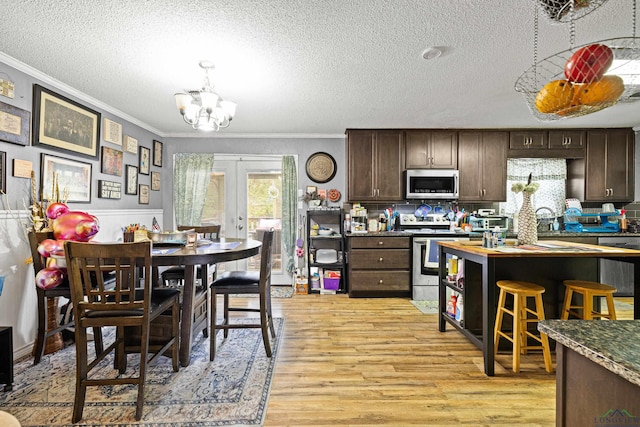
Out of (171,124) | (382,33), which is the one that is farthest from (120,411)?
(171,124)

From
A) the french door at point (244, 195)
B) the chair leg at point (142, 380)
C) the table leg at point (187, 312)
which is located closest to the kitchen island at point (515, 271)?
the table leg at point (187, 312)

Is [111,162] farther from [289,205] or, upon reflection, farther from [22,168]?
[289,205]

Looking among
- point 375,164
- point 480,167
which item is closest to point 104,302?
point 375,164

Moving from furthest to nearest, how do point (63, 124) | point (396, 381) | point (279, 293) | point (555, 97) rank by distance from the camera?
point (279, 293) → point (63, 124) → point (396, 381) → point (555, 97)

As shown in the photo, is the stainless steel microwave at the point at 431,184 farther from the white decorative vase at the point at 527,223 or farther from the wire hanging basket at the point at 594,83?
the wire hanging basket at the point at 594,83

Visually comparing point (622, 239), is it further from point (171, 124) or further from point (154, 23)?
point (171, 124)

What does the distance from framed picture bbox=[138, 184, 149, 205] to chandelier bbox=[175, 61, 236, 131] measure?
2167mm

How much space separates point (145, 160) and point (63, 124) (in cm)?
129

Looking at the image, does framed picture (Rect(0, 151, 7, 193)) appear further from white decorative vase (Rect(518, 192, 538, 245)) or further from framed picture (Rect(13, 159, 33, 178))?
white decorative vase (Rect(518, 192, 538, 245))

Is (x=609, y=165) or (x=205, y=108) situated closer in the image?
(x=205, y=108)

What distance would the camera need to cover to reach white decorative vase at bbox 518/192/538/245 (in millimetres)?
2465

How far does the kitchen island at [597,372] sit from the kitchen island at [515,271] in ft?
4.49

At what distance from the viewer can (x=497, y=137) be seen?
14.2 ft

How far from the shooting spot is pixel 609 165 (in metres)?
4.25
